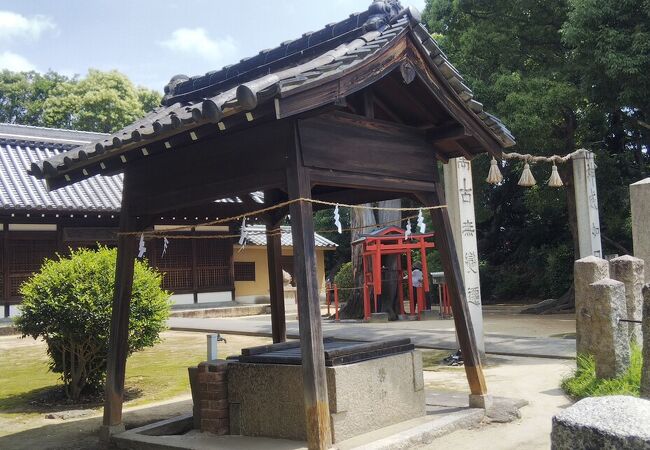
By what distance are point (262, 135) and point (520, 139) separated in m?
13.4

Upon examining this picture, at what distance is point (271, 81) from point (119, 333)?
3385 mm

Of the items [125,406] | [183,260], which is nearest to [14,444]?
[125,406]

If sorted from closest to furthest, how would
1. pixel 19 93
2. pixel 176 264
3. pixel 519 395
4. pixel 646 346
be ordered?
pixel 646 346
pixel 519 395
pixel 176 264
pixel 19 93

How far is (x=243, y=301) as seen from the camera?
2492 cm

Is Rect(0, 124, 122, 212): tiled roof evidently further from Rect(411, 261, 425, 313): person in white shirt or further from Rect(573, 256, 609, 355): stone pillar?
Rect(573, 256, 609, 355): stone pillar

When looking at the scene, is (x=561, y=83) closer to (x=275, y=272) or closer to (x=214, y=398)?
(x=275, y=272)

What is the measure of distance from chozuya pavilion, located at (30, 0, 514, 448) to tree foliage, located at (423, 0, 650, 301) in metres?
10.6

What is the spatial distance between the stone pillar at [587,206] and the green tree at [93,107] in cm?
2771

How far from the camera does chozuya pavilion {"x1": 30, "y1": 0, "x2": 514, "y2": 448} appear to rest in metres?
4.59

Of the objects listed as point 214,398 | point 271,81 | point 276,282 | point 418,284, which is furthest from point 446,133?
point 418,284

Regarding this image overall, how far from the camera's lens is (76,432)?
654cm

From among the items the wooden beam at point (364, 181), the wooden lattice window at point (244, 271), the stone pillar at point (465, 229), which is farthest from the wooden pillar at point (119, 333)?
the wooden lattice window at point (244, 271)

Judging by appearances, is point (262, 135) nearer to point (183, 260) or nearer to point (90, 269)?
point (90, 269)

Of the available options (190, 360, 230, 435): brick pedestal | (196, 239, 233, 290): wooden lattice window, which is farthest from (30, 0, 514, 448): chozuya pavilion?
(196, 239, 233, 290): wooden lattice window
